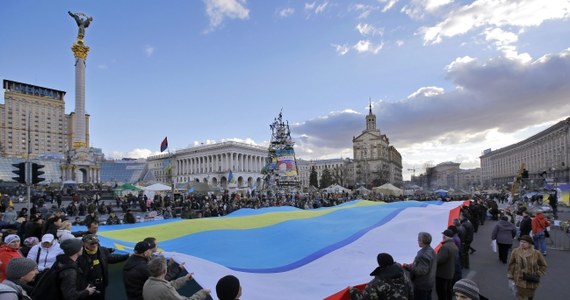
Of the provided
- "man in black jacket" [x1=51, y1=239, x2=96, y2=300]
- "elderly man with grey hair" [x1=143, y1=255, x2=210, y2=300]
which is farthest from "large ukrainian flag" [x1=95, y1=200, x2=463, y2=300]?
"man in black jacket" [x1=51, y1=239, x2=96, y2=300]

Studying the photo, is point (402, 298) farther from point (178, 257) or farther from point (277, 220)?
point (277, 220)

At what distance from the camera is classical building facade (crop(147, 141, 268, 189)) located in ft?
355

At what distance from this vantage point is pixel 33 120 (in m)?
128

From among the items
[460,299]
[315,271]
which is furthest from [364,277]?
[460,299]

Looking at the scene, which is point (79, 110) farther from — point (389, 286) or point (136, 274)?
point (389, 286)

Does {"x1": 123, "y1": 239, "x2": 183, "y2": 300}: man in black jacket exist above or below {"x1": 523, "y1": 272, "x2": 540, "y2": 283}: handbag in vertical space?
above

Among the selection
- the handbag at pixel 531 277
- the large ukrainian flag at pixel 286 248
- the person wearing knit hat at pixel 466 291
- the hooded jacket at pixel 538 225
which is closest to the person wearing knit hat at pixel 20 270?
the large ukrainian flag at pixel 286 248

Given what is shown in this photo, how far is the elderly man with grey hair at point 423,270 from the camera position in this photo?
538 cm

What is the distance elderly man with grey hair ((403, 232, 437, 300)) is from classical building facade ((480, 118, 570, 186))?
44291 millimetres

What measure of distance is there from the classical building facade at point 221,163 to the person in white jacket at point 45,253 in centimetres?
9595

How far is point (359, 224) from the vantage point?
939cm

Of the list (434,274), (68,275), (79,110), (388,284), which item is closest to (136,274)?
(68,275)

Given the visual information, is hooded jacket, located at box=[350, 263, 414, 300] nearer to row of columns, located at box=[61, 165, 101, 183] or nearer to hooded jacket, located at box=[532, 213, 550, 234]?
hooded jacket, located at box=[532, 213, 550, 234]

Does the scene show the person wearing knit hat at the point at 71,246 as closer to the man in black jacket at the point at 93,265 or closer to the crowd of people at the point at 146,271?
the crowd of people at the point at 146,271
